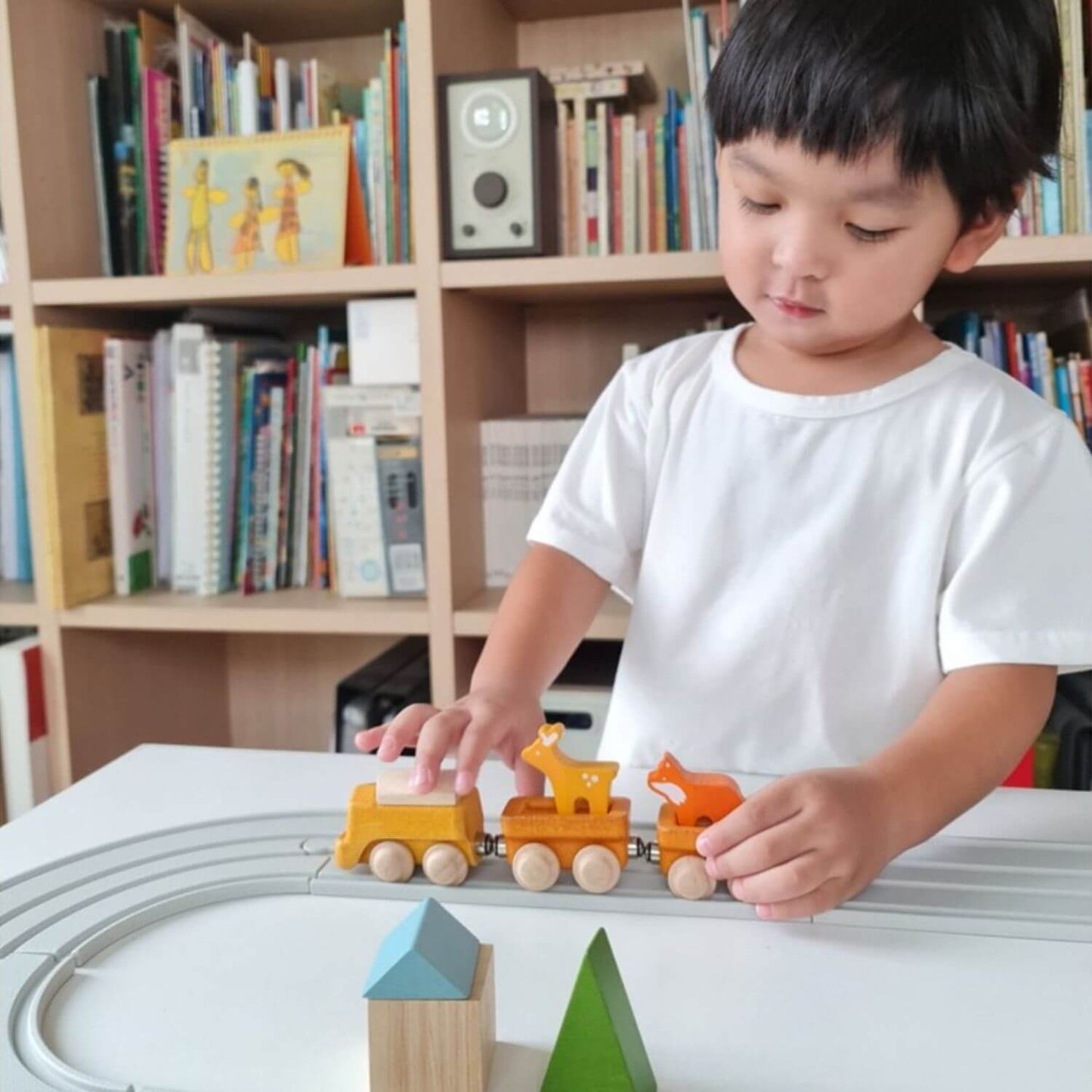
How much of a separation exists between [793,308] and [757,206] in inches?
2.5

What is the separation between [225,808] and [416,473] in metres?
0.69

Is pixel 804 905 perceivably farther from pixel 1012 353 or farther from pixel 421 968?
pixel 1012 353

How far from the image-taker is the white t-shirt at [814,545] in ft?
2.34

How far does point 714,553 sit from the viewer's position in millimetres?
814

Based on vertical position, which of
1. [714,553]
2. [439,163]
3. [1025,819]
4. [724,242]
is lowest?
[1025,819]

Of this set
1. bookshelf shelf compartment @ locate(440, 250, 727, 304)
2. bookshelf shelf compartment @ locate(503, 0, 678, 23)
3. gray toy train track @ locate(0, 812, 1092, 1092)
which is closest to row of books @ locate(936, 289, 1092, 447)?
bookshelf shelf compartment @ locate(440, 250, 727, 304)

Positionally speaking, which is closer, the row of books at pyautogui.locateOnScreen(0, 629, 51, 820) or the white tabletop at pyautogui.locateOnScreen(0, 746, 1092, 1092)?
the white tabletop at pyautogui.locateOnScreen(0, 746, 1092, 1092)

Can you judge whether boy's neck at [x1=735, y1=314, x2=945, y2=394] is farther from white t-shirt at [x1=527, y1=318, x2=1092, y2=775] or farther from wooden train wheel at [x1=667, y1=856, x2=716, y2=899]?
wooden train wheel at [x1=667, y1=856, x2=716, y2=899]

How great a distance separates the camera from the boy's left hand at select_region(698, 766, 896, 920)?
1.64ft

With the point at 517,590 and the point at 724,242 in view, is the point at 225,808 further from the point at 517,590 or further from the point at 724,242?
the point at 724,242

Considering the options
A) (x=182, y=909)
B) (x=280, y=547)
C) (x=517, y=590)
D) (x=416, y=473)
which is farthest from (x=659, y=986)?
(x=280, y=547)

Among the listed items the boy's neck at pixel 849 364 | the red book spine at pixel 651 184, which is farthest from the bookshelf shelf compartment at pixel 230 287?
the boy's neck at pixel 849 364

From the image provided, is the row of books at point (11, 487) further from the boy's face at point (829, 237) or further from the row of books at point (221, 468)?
the boy's face at point (829, 237)

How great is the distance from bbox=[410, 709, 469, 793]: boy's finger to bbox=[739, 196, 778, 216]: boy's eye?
33cm
